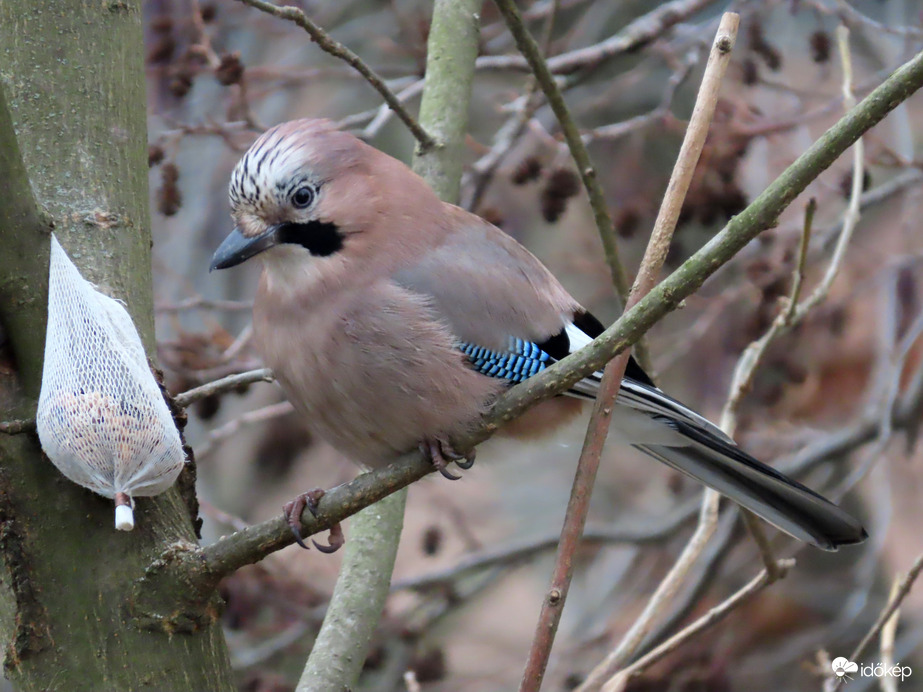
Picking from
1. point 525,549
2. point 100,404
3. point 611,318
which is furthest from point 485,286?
point 611,318

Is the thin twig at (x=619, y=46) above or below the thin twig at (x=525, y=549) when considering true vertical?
above

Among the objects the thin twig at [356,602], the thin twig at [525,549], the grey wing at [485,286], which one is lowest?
the thin twig at [525,549]

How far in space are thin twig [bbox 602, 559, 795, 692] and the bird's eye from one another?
1.11 m

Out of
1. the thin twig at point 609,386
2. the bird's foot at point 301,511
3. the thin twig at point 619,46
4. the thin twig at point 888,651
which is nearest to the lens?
the thin twig at point 609,386

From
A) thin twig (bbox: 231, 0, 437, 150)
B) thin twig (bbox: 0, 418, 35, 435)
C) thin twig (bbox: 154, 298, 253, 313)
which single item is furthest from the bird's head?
thin twig (bbox: 154, 298, 253, 313)

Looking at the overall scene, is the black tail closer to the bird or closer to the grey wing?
the bird

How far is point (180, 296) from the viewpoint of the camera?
4.99m

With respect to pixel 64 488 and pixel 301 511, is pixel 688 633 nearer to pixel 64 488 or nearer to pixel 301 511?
pixel 301 511

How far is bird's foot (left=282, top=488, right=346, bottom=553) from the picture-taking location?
1742mm

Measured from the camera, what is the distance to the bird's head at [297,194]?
7.28ft

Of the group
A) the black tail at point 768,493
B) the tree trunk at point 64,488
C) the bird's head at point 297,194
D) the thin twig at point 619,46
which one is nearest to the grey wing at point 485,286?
the bird's head at point 297,194

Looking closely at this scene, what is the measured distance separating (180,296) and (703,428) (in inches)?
123

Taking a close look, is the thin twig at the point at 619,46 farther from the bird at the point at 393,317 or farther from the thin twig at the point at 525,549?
the thin twig at the point at 525,549

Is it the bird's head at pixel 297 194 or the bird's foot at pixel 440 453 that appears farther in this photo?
the bird's head at pixel 297 194
